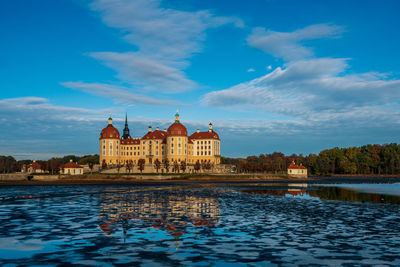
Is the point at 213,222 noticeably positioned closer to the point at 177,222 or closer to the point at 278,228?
the point at 177,222

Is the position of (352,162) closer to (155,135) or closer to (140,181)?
(155,135)

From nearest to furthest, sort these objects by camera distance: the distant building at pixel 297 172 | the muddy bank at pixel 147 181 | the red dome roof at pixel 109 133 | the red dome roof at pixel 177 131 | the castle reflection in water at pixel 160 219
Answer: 1. the castle reflection in water at pixel 160 219
2. the muddy bank at pixel 147 181
3. the distant building at pixel 297 172
4. the red dome roof at pixel 177 131
5. the red dome roof at pixel 109 133

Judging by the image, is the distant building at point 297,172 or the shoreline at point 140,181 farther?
the distant building at point 297,172

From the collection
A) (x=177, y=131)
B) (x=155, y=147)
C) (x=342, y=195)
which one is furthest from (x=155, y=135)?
(x=342, y=195)

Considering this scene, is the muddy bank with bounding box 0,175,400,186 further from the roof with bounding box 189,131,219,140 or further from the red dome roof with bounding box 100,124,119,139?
the red dome roof with bounding box 100,124,119,139

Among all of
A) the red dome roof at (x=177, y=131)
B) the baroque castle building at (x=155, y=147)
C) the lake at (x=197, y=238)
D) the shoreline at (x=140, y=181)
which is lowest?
the shoreline at (x=140, y=181)

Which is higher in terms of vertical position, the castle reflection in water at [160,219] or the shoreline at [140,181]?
the castle reflection in water at [160,219]

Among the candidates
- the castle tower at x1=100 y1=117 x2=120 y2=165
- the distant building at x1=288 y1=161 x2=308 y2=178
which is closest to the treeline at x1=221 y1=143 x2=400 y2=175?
the distant building at x1=288 y1=161 x2=308 y2=178

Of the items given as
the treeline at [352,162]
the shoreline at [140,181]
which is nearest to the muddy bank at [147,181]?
the shoreline at [140,181]

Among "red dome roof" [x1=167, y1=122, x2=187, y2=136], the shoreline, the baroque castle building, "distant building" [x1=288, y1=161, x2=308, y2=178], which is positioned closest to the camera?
the shoreline

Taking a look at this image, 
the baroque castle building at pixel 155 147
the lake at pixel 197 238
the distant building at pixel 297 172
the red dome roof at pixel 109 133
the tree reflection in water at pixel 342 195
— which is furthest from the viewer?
the red dome roof at pixel 109 133

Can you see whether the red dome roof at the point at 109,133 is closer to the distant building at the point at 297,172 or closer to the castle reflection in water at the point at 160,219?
the distant building at the point at 297,172

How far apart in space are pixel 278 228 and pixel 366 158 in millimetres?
137219

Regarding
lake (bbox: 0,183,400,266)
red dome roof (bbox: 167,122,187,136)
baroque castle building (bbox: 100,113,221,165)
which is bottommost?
lake (bbox: 0,183,400,266)
